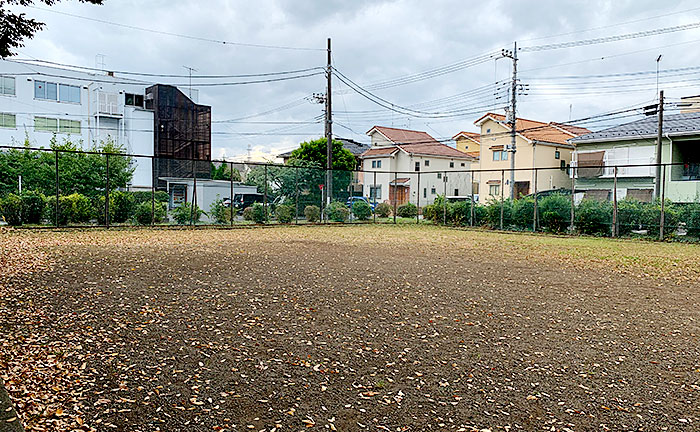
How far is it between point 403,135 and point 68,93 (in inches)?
1042

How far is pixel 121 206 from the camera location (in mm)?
15289

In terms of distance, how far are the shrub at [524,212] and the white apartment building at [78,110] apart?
26.0 m

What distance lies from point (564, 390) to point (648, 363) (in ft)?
3.37

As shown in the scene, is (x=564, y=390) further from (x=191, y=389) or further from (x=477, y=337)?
(x=191, y=389)

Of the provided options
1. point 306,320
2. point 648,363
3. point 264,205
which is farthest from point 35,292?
point 264,205

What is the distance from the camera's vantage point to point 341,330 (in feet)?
14.3

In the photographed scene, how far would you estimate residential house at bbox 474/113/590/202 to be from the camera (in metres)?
31.2

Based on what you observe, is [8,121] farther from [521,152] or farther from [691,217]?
[691,217]

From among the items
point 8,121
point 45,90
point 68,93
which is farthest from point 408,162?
point 8,121

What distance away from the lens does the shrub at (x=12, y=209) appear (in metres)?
13.6

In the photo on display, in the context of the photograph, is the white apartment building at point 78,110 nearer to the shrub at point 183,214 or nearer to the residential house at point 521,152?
the shrub at point 183,214

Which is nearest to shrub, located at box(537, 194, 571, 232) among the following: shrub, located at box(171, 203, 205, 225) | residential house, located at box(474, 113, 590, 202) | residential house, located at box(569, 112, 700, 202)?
residential house, located at box(569, 112, 700, 202)

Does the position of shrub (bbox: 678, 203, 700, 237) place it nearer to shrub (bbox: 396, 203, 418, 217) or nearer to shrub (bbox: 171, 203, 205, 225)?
shrub (bbox: 396, 203, 418, 217)

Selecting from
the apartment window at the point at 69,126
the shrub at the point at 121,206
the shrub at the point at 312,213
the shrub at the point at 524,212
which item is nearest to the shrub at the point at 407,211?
the shrub at the point at 312,213
